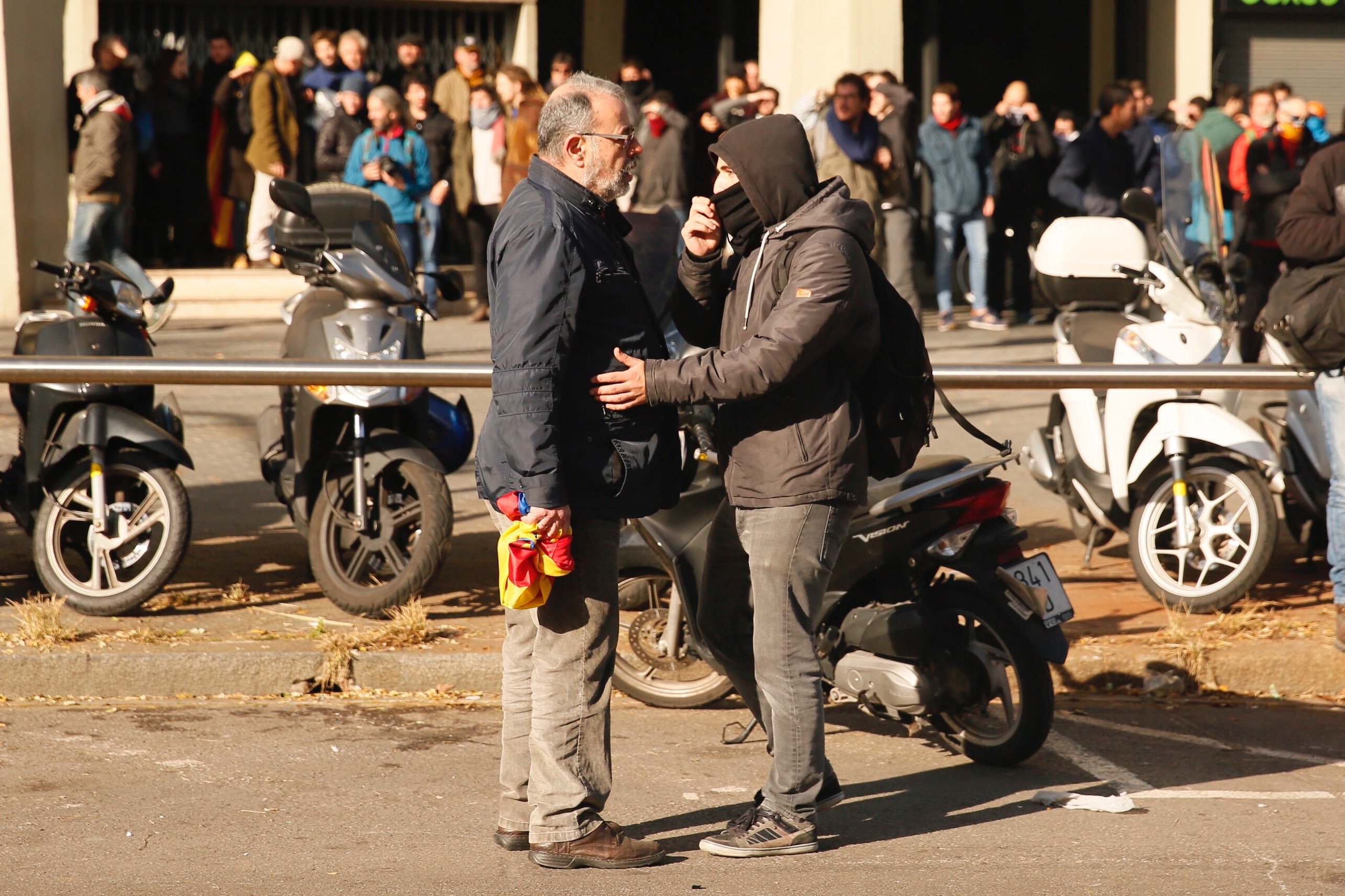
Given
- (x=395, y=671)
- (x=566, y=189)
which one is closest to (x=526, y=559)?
(x=566, y=189)

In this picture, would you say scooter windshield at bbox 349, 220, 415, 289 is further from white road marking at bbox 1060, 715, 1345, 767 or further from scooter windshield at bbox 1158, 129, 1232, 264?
scooter windshield at bbox 1158, 129, 1232, 264

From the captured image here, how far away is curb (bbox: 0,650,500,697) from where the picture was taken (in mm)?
5586

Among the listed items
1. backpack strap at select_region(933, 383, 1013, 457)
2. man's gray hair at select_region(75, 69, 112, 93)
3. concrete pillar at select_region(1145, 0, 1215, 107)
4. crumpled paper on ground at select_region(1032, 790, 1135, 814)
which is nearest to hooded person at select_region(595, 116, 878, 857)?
backpack strap at select_region(933, 383, 1013, 457)

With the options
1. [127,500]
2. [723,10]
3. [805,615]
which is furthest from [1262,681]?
[723,10]

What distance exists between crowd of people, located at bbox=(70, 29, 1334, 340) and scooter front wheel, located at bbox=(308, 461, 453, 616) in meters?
6.57

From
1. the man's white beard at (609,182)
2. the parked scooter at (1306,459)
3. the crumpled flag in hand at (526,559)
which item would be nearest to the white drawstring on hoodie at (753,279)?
the man's white beard at (609,182)

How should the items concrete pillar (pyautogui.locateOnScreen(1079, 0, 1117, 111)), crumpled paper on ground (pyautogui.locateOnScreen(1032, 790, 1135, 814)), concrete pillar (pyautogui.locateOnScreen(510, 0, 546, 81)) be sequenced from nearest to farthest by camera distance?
crumpled paper on ground (pyautogui.locateOnScreen(1032, 790, 1135, 814))
concrete pillar (pyautogui.locateOnScreen(510, 0, 546, 81))
concrete pillar (pyautogui.locateOnScreen(1079, 0, 1117, 111))

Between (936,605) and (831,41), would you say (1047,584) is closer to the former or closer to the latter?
(936,605)

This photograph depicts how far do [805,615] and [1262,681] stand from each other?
2.42m

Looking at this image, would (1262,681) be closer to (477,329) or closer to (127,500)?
(127,500)

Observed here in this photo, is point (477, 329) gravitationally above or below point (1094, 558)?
above

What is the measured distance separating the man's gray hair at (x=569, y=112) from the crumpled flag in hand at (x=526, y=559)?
85 centimetres

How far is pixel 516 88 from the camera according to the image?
13.2 metres

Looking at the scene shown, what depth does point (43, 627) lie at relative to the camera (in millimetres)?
5754
